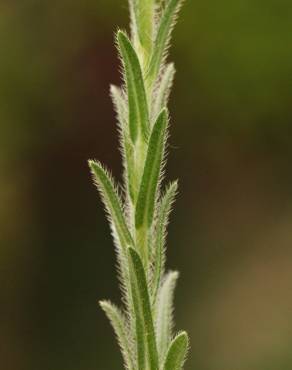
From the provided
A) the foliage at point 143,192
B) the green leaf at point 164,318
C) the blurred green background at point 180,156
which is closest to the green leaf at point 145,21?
the foliage at point 143,192

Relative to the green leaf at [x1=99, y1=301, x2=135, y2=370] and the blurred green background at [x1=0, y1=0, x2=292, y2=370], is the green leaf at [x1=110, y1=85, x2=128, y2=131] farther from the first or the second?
the blurred green background at [x1=0, y1=0, x2=292, y2=370]

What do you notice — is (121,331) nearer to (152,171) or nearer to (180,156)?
(152,171)

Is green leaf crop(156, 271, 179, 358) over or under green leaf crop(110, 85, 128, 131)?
under

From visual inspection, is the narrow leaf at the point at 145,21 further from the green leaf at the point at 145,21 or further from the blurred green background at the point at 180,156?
the blurred green background at the point at 180,156

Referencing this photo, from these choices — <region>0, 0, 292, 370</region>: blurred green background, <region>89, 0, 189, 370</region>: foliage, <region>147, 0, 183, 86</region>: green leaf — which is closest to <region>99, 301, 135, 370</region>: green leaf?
<region>89, 0, 189, 370</region>: foliage
